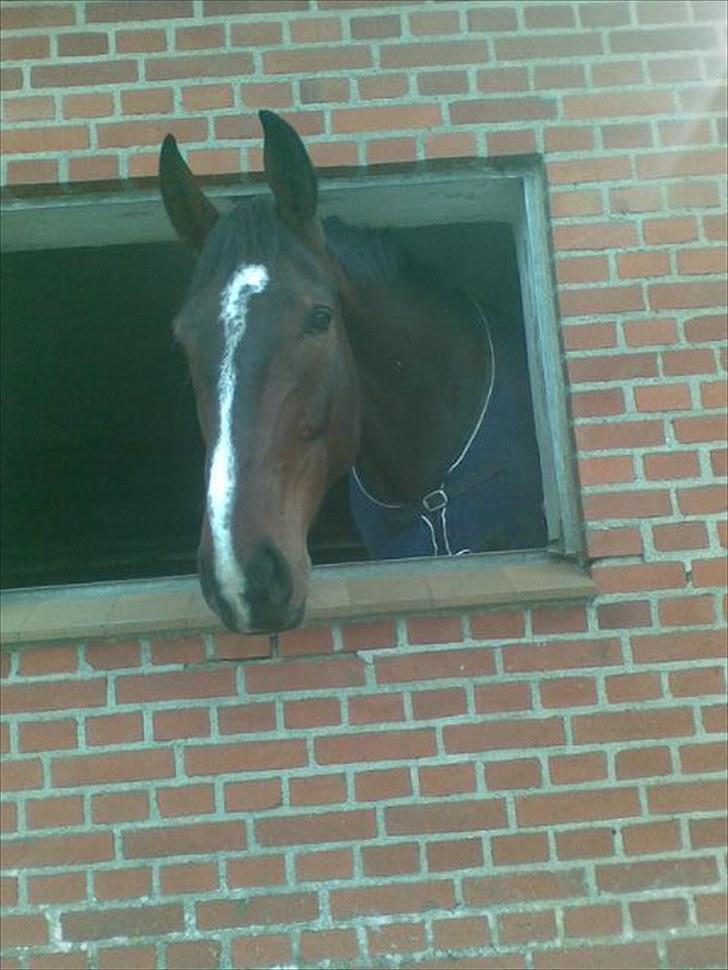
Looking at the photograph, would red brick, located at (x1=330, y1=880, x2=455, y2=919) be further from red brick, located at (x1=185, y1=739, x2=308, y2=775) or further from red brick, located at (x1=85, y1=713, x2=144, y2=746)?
red brick, located at (x1=85, y1=713, x2=144, y2=746)

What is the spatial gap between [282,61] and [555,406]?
119 centimetres

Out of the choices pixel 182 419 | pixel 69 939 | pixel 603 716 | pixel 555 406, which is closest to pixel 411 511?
pixel 555 406

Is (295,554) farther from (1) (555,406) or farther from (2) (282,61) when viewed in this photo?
(2) (282,61)

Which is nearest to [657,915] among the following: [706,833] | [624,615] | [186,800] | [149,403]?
[706,833]

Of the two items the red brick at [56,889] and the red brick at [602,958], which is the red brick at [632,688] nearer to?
the red brick at [602,958]

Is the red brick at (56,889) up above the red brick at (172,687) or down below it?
below

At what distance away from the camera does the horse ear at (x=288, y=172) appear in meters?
2.56

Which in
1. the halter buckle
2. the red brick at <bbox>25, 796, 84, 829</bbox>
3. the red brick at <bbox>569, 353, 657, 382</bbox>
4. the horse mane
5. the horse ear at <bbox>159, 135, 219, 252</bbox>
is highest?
the horse ear at <bbox>159, 135, 219, 252</bbox>

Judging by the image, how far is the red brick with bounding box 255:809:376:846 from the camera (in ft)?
8.78

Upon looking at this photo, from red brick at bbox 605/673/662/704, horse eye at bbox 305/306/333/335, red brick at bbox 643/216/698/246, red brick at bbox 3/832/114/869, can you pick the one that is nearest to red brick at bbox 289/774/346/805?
red brick at bbox 3/832/114/869

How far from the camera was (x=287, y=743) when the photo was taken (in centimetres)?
271

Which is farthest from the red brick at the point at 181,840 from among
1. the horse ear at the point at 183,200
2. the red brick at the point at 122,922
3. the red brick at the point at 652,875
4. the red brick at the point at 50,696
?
the horse ear at the point at 183,200

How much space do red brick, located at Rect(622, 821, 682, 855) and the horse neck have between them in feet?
4.09

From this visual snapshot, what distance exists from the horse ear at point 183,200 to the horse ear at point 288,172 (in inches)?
8.3
